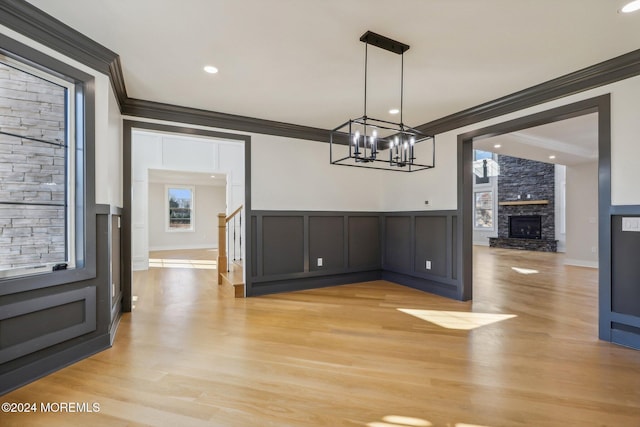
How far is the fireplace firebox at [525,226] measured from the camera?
10203 mm

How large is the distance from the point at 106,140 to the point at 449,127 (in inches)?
162

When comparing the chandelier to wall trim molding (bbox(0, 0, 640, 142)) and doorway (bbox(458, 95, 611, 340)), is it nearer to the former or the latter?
wall trim molding (bbox(0, 0, 640, 142))

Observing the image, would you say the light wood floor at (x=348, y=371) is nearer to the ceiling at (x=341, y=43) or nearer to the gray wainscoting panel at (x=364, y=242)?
the gray wainscoting panel at (x=364, y=242)

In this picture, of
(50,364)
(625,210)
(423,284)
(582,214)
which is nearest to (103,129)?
(50,364)

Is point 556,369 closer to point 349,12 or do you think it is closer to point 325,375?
point 325,375

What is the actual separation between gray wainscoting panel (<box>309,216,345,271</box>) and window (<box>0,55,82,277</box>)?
3.05 meters

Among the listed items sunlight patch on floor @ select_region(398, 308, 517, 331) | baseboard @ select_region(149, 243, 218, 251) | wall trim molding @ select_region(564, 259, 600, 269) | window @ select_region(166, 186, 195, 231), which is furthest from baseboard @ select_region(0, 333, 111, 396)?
wall trim molding @ select_region(564, 259, 600, 269)

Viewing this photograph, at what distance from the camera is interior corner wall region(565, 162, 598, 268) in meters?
6.95

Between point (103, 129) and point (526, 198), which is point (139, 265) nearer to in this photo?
point (103, 129)

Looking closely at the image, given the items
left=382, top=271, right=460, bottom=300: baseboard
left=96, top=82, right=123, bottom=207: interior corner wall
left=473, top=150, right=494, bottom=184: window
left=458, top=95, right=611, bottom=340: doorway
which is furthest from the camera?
left=473, top=150, right=494, bottom=184: window

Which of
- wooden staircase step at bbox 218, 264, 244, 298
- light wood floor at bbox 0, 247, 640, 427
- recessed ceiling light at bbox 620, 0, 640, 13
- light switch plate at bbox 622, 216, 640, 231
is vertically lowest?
light wood floor at bbox 0, 247, 640, 427

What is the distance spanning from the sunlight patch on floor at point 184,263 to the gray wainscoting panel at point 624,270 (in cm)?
636

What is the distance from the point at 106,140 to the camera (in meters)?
2.65

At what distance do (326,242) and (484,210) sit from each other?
9543 millimetres
